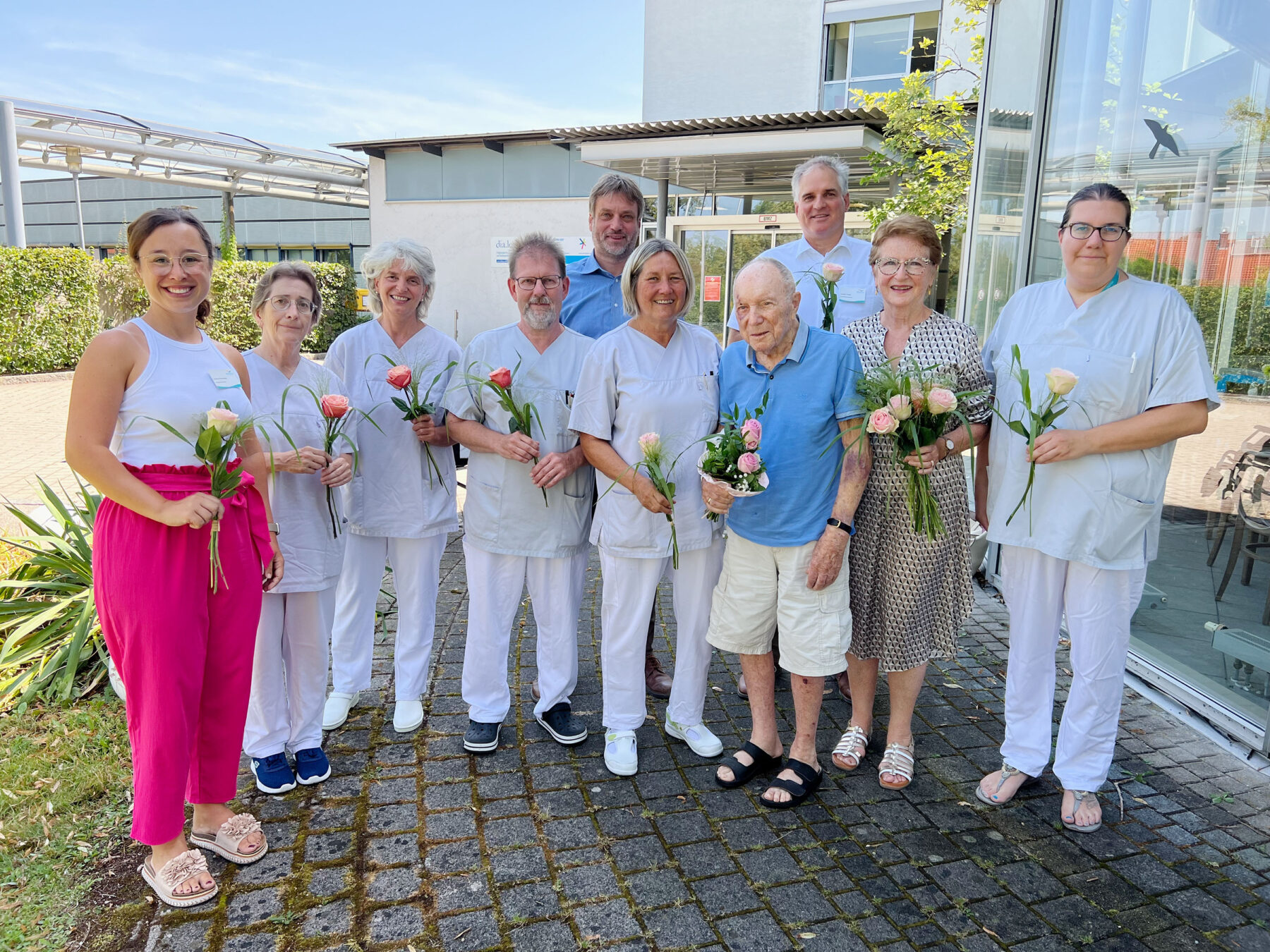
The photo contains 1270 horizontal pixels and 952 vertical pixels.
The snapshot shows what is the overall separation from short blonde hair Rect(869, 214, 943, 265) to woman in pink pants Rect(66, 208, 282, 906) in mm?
2570

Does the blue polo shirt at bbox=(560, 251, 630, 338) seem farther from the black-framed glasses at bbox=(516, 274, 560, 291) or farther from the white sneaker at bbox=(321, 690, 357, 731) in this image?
the white sneaker at bbox=(321, 690, 357, 731)

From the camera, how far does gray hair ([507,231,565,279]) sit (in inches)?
143

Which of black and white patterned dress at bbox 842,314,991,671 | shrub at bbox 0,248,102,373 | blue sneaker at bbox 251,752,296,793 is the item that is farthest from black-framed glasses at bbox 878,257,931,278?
shrub at bbox 0,248,102,373

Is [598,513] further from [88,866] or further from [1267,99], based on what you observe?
[1267,99]

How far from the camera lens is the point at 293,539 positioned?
3.48 meters

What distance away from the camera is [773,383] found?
3.34 meters

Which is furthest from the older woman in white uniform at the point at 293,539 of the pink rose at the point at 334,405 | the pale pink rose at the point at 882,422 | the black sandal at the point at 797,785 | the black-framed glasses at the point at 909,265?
the black-framed glasses at the point at 909,265

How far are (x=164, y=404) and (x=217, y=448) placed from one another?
23 cm

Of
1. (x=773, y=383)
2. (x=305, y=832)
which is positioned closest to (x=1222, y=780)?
(x=773, y=383)

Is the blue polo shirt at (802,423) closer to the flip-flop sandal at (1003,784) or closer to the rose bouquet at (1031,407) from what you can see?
the rose bouquet at (1031,407)

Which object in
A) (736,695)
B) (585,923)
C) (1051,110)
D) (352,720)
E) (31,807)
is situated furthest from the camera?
(1051,110)

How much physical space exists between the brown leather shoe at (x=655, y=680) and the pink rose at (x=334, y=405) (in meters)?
2.09

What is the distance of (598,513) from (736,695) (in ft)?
4.89

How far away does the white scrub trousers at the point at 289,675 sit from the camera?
11.3ft
